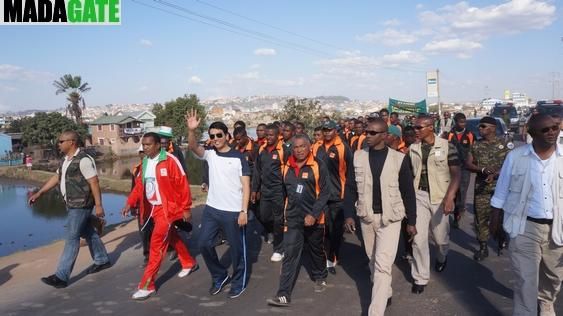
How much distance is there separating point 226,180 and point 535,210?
3.00 meters

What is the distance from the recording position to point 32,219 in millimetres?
29297

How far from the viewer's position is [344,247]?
683 cm

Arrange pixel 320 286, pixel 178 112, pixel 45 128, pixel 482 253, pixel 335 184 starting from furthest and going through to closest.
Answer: pixel 178 112, pixel 45 128, pixel 335 184, pixel 482 253, pixel 320 286

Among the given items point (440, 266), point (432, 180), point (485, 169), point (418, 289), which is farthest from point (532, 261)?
point (485, 169)

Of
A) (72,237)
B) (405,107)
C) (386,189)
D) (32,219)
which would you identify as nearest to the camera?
(386,189)

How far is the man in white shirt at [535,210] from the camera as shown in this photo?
3.44 meters

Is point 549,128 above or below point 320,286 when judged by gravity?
above

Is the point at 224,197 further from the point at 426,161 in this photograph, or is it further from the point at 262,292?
the point at 426,161

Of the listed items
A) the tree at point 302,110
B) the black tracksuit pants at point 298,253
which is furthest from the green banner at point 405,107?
the black tracksuit pants at point 298,253

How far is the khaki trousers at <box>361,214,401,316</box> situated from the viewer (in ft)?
12.9

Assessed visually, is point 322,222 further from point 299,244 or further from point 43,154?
point 43,154

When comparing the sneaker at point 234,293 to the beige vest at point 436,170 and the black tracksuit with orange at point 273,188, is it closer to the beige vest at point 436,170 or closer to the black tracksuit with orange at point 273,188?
the black tracksuit with orange at point 273,188

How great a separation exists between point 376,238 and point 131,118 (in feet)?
211

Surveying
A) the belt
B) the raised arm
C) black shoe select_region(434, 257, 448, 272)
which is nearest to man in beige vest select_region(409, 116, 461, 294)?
black shoe select_region(434, 257, 448, 272)
